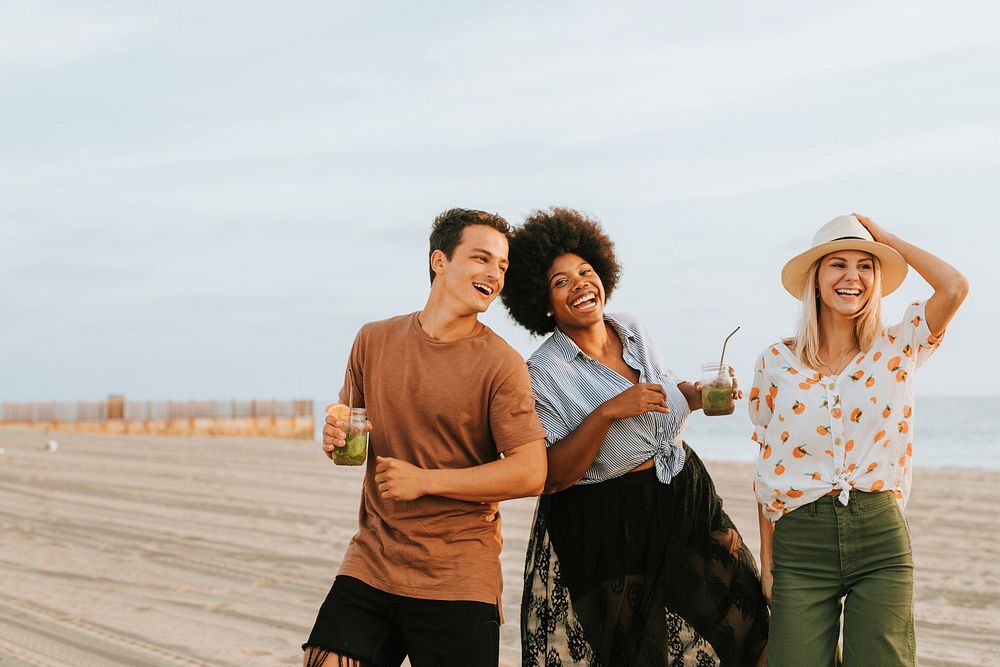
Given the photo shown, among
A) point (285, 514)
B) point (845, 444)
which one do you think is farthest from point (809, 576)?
point (285, 514)

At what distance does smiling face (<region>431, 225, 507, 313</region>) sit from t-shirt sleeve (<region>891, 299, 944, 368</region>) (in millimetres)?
1282

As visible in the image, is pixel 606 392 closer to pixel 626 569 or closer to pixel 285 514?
pixel 626 569

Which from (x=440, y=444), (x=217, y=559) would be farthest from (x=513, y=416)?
(x=217, y=559)

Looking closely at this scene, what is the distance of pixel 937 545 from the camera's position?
364 inches

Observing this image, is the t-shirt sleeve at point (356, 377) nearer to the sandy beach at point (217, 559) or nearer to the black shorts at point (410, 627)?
the black shorts at point (410, 627)

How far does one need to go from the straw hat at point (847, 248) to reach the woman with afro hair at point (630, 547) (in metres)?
0.47

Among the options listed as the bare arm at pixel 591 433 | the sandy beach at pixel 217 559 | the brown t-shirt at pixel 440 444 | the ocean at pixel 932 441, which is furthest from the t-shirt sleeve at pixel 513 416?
the ocean at pixel 932 441

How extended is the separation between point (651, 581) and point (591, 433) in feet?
2.08

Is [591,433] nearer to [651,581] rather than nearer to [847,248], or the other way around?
[651,581]

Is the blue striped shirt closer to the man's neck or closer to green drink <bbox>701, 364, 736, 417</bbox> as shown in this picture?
green drink <bbox>701, 364, 736, 417</bbox>

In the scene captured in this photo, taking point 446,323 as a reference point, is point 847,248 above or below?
above

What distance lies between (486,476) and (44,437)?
24192 millimetres

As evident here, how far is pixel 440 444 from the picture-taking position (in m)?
3.09

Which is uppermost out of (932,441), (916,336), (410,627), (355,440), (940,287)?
(940,287)
